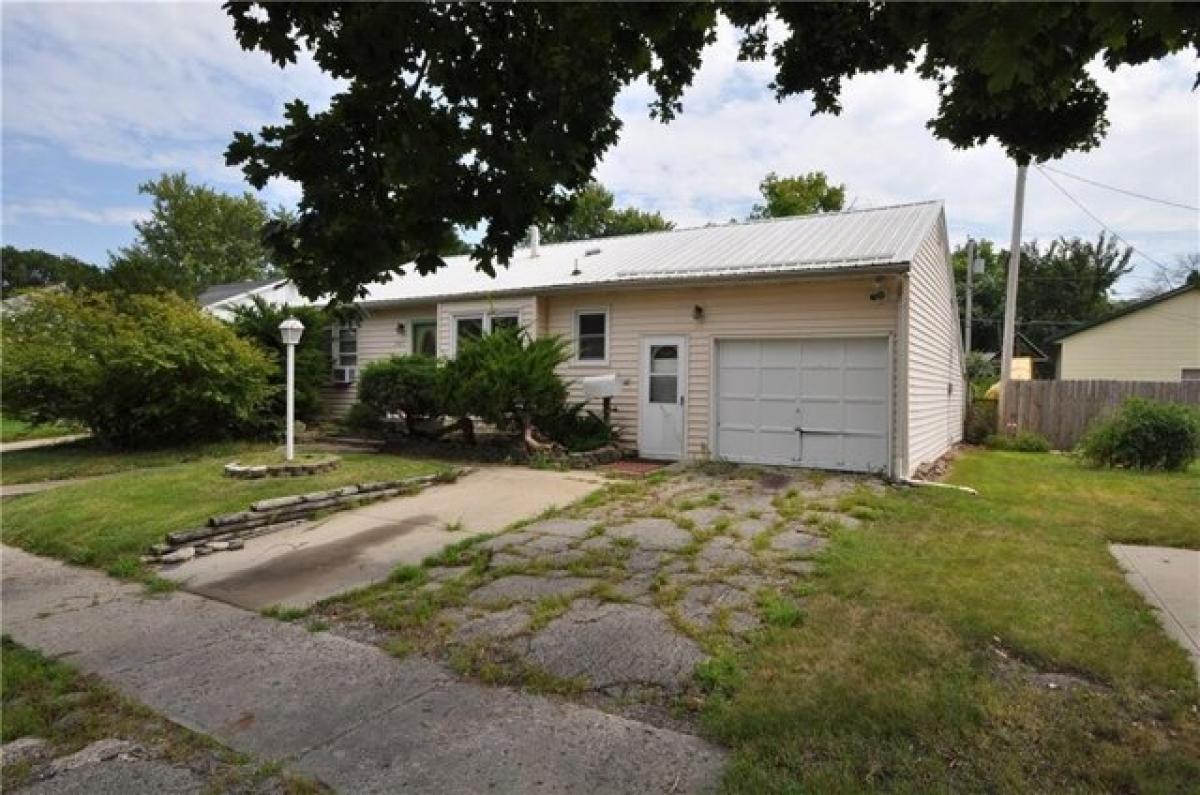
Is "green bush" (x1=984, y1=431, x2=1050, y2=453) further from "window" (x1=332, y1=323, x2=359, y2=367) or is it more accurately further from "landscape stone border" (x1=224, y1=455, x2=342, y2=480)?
"window" (x1=332, y1=323, x2=359, y2=367)

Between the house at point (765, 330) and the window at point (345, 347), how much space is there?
8.14 ft

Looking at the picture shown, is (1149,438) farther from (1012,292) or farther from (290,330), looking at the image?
(290,330)

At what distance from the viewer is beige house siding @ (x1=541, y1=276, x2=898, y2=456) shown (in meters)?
10.0

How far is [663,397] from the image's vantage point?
11.6m

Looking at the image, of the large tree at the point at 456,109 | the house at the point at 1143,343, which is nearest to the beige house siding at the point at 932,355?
the large tree at the point at 456,109

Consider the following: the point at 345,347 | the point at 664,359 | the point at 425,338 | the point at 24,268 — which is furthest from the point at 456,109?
Result: the point at 24,268

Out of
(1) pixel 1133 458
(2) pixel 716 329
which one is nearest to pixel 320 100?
(2) pixel 716 329

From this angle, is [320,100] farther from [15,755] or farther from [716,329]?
[716,329]

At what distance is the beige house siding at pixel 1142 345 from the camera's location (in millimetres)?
24047

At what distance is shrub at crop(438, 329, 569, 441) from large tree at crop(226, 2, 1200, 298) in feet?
20.4

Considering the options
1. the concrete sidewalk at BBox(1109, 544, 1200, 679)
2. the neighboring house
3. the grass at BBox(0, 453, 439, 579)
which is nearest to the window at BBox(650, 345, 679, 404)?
the grass at BBox(0, 453, 439, 579)

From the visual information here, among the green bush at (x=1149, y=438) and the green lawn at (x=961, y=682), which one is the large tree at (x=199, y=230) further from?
the green lawn at (x=961, y=682)

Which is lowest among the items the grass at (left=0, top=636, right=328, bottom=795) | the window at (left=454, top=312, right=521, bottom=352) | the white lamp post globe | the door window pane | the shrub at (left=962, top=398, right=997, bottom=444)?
the grass at (left=0, top=636, right=328, bottom=795)

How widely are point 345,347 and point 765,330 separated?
1026 centimetres
